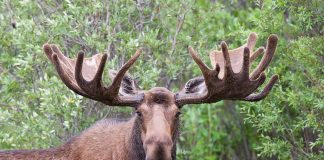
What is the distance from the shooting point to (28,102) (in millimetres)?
10508

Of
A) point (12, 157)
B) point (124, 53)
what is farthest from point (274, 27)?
point (12, 157)

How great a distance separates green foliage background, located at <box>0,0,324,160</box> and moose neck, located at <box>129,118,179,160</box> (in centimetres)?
164

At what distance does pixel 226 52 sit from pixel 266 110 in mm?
2616

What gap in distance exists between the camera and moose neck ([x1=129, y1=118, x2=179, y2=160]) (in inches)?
319

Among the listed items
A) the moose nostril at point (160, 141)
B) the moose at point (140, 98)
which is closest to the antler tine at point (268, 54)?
the moose at point (140, 98)

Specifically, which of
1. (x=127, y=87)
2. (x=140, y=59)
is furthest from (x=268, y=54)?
(x=140, y=59)

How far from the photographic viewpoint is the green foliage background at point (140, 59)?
10.1m

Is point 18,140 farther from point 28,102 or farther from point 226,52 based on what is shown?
point 226,52

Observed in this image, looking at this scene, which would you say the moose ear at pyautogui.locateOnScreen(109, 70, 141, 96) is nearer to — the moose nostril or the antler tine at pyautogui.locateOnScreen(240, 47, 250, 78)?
the moose nostril

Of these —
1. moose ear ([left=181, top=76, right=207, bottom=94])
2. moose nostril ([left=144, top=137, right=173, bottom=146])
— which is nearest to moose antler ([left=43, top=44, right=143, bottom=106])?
moose ear ([left=181, top=76, right=207, bottom=94])

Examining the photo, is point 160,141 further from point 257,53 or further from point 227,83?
point 257,53

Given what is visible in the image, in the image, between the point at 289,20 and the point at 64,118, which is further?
the point at 289,20

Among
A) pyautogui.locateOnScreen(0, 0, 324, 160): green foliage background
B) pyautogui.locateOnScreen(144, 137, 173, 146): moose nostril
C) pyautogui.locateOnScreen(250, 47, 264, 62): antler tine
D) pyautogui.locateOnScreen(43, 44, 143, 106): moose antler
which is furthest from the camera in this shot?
pyautogui.locateOnScreen(0, 0, 324, 160): green foliage background

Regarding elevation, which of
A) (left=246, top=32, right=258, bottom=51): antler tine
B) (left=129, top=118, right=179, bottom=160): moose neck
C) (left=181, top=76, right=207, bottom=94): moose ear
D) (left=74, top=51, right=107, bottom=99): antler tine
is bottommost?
(left=129, top=118, right=179, bottom=160): moose neck
